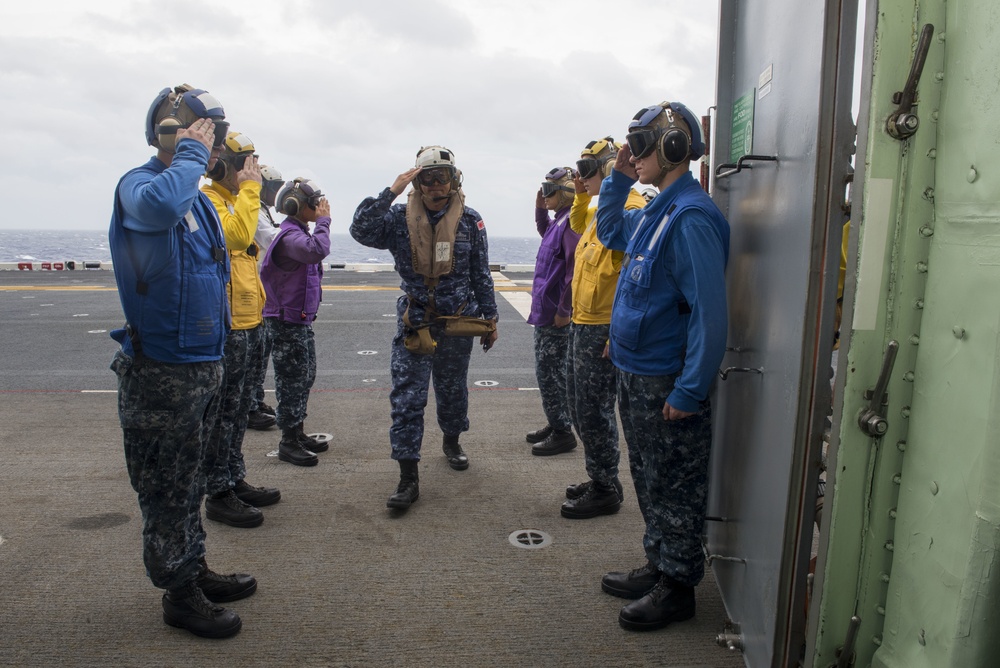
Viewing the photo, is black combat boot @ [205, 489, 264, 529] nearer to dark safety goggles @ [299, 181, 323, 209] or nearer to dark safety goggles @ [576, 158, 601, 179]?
dark safety goggles @ [299, 181, 323, 209]

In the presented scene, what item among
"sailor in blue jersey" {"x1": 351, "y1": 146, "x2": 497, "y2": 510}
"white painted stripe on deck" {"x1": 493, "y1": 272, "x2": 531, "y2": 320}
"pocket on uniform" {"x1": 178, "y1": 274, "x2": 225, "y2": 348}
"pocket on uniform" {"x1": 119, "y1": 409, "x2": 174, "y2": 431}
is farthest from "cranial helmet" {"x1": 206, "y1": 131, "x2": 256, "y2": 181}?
"white painted stripe on deck" {"x1": 493, "y1": 272, "x2": 531, "y2": 320}

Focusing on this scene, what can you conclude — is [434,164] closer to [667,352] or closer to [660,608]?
[667,352]

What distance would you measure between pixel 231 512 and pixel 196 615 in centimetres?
104

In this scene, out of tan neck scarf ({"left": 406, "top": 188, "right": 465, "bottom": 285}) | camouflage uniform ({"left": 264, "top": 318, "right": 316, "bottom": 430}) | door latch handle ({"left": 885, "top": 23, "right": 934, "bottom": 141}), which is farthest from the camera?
camouflage uniform ({"left": 264, "top": 318, "right": 316, "bottom": 430})

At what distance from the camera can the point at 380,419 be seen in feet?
18.8

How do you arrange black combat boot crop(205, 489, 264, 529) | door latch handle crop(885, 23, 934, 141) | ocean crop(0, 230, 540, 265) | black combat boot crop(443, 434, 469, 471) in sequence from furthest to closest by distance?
1. ocean crop(0, 230, 540, 265)
2. black combat boot crop(443, 434, 469, 471)
3. black combat boot crop(205, 489, 264, 529)
4. door latch handle crop(885, 23, 934, 141)

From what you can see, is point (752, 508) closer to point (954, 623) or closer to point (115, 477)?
point (954, 623)

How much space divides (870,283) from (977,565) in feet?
2.13

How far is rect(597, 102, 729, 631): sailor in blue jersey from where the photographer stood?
2.59 m

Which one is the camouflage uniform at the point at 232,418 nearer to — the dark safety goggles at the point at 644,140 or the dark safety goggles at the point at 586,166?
the dark safety goggles at the point at 586,166

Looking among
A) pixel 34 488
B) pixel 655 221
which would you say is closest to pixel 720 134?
pixel 655 221

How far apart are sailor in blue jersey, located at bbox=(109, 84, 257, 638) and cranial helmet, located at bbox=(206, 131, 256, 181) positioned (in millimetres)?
881

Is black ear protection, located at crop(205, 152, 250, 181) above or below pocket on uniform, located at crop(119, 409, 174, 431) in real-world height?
above

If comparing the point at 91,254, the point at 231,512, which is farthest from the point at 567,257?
the point at 91,254
